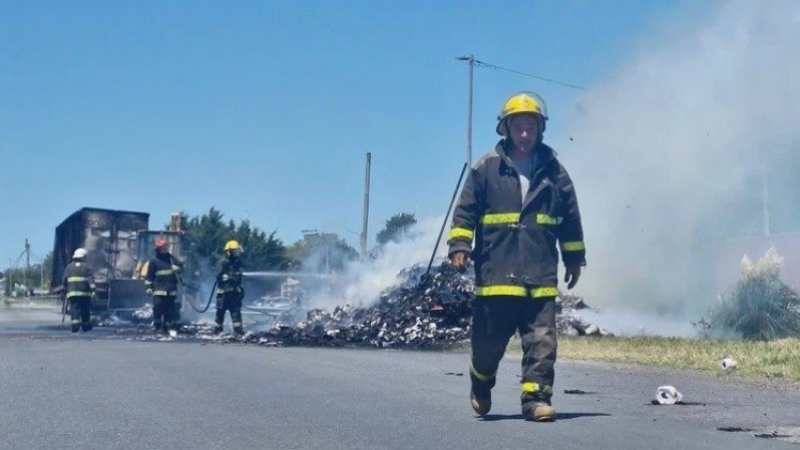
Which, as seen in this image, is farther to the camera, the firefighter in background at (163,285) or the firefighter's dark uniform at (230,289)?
the firefighter's dark uniform at (230,289)

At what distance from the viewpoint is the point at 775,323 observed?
18719 millimetres

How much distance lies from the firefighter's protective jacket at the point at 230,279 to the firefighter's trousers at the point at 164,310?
938mm

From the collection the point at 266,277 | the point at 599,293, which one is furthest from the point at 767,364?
the point at 266,277

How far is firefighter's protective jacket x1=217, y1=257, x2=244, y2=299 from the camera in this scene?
23047mm

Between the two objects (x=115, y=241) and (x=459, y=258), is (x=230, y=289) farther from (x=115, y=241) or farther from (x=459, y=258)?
(x=459, y=258)

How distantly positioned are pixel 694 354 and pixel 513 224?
7.27m

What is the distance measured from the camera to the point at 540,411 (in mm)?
7793

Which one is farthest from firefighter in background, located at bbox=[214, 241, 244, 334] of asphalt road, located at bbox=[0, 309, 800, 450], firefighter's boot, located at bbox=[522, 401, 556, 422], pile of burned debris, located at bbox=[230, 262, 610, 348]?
firefighter's boot, located at bbox=[522, 401, 556, 422]

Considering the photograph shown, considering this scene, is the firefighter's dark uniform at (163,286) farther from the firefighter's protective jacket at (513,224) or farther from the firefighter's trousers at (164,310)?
the firefighter's protective jacket at (513,224)

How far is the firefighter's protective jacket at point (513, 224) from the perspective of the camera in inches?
316

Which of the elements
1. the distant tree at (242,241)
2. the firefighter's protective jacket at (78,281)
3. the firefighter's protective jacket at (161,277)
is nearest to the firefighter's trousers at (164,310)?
the firefighter's protective jacket at (161,277)

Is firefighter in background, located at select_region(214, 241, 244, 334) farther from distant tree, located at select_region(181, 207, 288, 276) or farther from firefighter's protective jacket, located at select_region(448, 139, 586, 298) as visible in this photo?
distant tree, located at select_region(181, 207, 288, 276)

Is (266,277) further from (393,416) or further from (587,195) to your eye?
(393,416)

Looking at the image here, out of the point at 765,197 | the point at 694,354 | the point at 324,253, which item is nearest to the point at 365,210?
the point at 324,253
